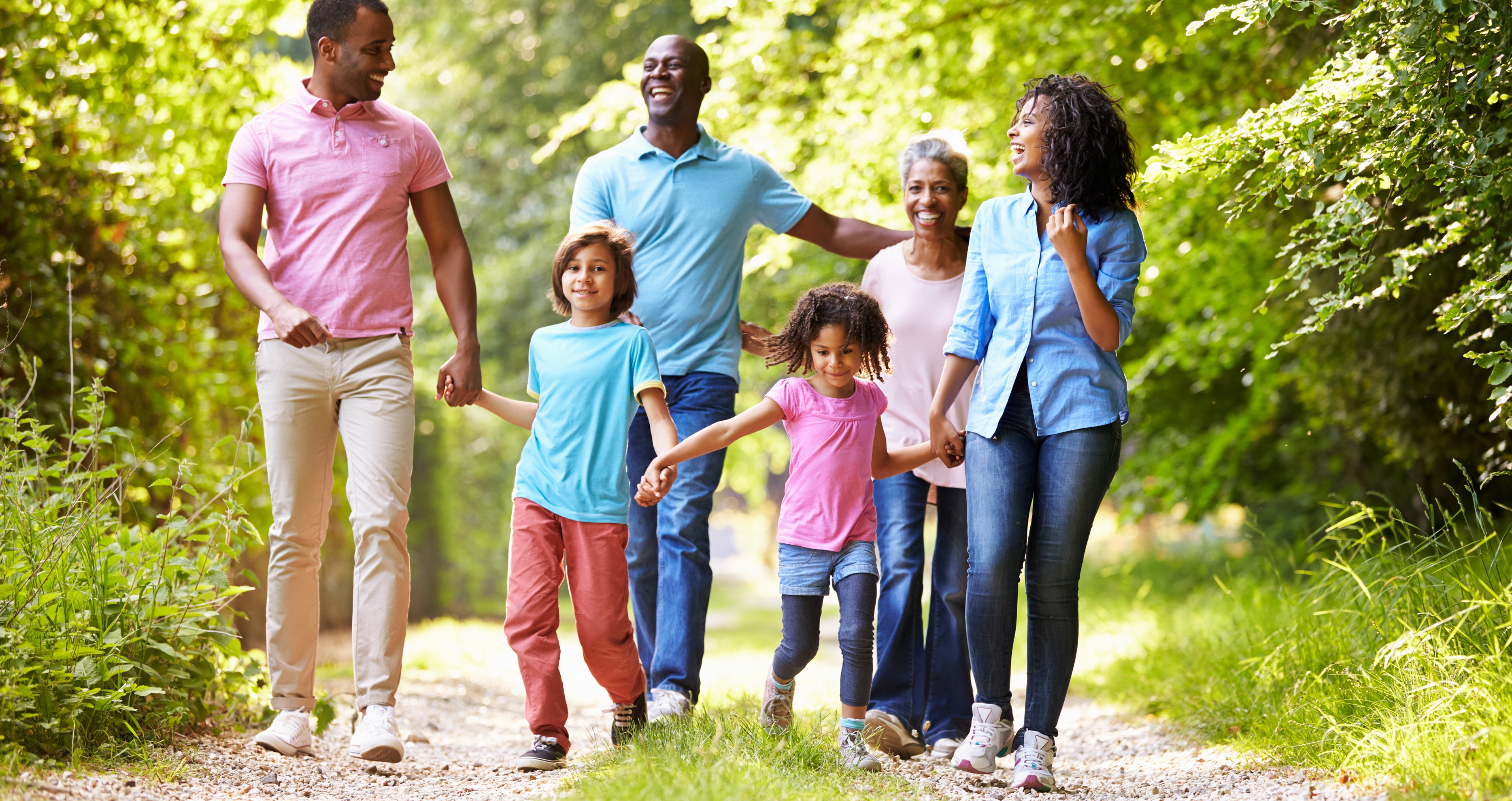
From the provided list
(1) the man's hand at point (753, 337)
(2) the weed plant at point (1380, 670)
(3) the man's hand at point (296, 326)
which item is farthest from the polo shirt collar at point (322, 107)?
(2) the weed plant at point (1380, 670)

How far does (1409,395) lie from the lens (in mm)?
5988

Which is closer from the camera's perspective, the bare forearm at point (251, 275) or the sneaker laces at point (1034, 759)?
the sneaker laces at point (1034, 759)

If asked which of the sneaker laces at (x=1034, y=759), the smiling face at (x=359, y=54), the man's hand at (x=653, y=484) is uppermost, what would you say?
the smiling face at (x=359, y=54)

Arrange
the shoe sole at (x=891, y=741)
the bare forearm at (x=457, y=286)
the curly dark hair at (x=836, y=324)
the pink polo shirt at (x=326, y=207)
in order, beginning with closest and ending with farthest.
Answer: the curly dark hair at (x=836, y=324), the pink polo shirt at (x=326, y=207), the shoe sole at (x=891, y=741), the bare forearm at (x=457, y=286)

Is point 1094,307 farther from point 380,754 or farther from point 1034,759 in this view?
point 380,754

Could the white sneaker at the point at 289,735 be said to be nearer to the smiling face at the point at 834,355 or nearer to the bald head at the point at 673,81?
the smiling face at the point at 834,355

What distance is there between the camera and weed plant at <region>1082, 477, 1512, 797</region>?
9.58 feet

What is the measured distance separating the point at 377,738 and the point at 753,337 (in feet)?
5.64

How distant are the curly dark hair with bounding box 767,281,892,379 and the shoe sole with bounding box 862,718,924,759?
1.06m

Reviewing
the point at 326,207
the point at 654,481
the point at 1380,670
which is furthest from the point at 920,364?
the point at 326,207

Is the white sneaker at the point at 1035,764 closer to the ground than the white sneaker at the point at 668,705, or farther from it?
closer to the ground

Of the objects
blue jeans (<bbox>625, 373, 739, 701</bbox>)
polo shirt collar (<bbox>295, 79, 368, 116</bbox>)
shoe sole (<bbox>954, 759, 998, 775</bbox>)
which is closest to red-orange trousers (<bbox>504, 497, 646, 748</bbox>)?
blue jeans (<bbox>625, 373, 739, 701</bbox>)

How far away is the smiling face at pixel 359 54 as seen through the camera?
12.2 feet

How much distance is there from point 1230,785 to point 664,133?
2.66 metres
